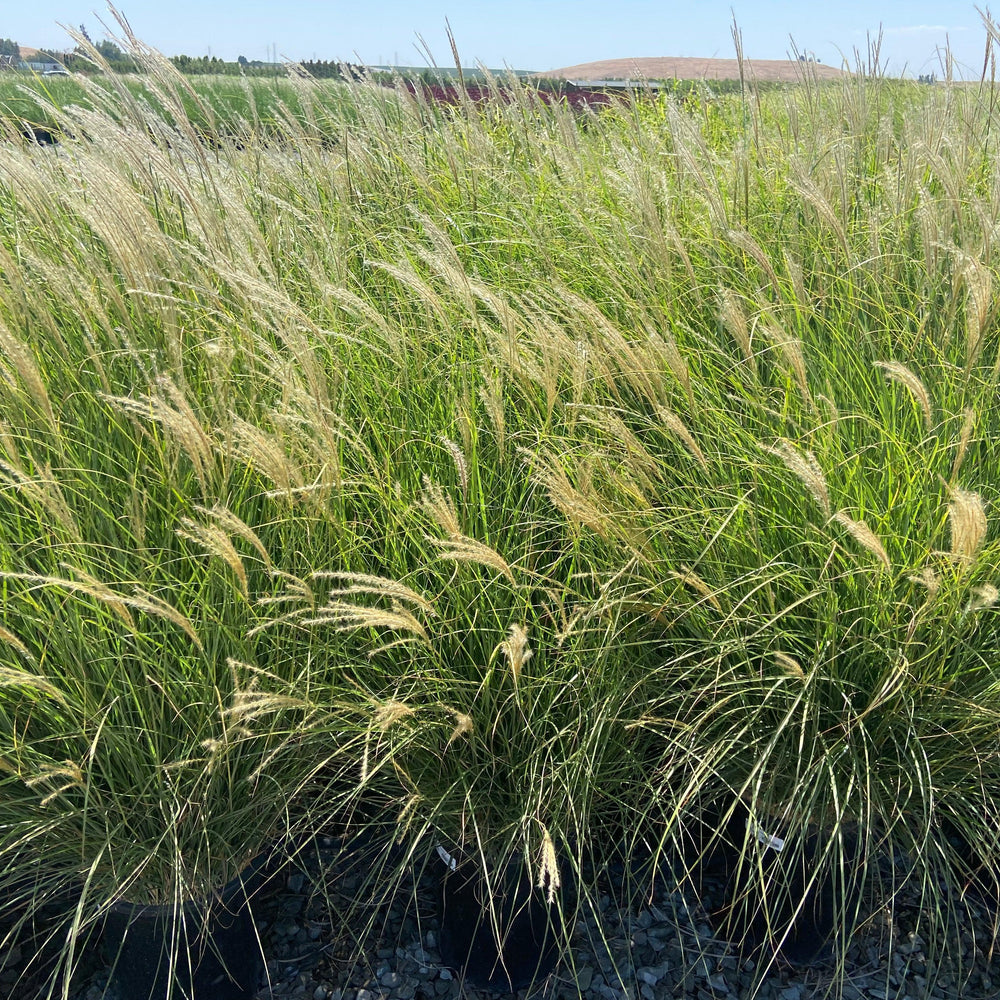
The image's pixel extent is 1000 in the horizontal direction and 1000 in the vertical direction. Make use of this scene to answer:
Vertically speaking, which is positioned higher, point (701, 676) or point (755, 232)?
point (755, 232)

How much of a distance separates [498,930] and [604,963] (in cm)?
29

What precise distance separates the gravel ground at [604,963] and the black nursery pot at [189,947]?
0.07 metres

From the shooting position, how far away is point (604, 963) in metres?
1.96

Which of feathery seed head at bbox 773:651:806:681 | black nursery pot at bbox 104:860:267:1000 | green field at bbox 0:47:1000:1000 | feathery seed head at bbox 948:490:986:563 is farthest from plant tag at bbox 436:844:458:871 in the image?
feathery seed head at bbox 948:490:986:563

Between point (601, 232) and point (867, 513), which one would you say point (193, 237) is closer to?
point (601, 232)

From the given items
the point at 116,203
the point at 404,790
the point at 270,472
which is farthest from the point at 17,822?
the point at 116,203

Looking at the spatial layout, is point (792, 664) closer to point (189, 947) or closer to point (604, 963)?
point (604, 963)

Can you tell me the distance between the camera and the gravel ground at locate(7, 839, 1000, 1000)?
1905mm

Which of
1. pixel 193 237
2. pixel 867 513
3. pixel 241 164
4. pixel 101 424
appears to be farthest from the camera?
pixel 241 164

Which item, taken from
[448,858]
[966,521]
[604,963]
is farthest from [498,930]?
[966,521]

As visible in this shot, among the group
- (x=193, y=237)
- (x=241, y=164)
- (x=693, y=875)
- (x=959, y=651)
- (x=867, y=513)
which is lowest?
(x=693, y=875)

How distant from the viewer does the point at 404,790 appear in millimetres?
1934

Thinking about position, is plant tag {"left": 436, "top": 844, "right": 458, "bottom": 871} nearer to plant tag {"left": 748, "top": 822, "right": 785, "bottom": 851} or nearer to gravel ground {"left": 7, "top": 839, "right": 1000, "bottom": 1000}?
gravel ground {"left": 7, "top": 839, "right": 1000, "bottom": 1000}

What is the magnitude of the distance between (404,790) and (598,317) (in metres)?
1.05
